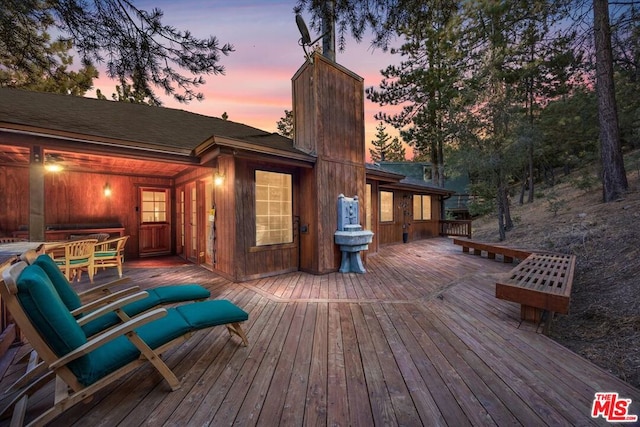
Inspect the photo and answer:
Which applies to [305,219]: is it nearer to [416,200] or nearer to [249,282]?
[249,282]

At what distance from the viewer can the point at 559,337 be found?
2.67m

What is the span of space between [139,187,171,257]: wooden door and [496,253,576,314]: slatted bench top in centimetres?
790

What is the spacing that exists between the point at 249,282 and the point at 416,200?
8358 mm

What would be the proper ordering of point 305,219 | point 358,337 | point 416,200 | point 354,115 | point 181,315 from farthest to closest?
point 416,200 → point 354,115 → point 305,219 → point 358,337 → point 181,315

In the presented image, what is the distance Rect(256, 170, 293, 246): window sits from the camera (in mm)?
4934

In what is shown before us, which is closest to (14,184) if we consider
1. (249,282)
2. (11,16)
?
(11,16)

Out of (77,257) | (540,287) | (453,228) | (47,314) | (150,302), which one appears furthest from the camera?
(453,228)

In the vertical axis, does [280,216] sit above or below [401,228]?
above

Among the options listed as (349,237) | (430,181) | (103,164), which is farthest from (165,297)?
(430,181)

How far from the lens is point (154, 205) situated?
7199 mm

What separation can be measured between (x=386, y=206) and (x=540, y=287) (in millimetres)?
6533

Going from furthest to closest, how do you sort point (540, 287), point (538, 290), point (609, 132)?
point (609, 132)
point (540, 287)
point (538, 290)

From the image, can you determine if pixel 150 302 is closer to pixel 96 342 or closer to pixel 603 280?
pixel 96 342

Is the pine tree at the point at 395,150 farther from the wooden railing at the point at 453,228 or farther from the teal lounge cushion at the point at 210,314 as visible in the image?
A: the teal lounge cushion at the point at 210,314
